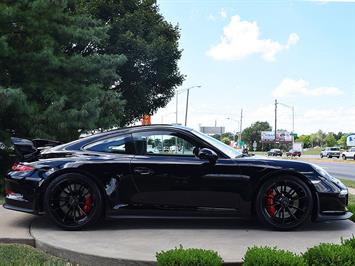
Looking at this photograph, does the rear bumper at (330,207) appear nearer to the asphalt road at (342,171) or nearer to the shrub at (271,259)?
the shrub at (271,259)

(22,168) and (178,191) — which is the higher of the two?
(22,168)

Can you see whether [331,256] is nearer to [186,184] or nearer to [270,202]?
[270,202]

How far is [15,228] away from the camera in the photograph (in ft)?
19.2

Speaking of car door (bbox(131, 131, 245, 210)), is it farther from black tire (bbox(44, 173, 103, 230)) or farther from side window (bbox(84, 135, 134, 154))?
black tire (bbox(44, 173, 103, 230))

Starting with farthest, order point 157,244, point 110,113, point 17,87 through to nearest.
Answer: point 110,113 < point 17,87 < point 157,244

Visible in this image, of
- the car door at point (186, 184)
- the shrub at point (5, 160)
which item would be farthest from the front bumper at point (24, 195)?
the shrub at point (5, 160)

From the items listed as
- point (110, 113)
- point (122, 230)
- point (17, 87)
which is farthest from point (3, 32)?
point (122, 230)

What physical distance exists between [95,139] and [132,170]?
0.70m

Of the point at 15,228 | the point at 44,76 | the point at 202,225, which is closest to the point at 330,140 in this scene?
the point at 44,76

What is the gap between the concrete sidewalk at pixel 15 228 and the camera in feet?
17.3

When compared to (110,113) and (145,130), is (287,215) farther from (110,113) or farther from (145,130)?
(110,113)

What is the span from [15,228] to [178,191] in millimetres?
2004

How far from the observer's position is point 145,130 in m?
6.09

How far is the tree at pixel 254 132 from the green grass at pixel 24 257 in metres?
141
